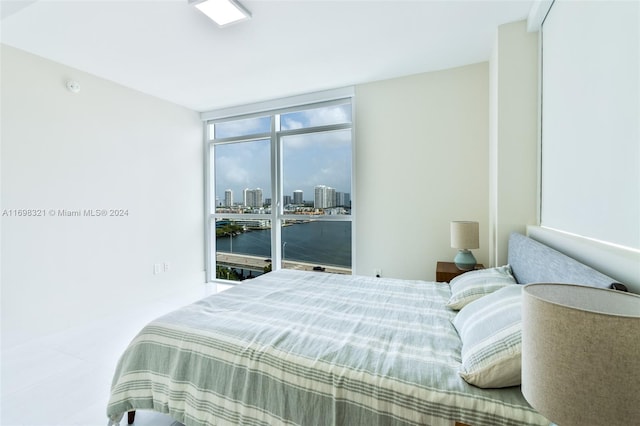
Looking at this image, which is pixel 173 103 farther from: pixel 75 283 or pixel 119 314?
pixel 119 314

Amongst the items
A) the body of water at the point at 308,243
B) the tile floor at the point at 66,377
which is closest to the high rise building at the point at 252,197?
the body of water at the point at 308,243

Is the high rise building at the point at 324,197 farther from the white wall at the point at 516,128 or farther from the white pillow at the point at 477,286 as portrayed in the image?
the white pillow at the point at 477,286

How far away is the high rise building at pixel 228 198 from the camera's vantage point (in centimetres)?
457

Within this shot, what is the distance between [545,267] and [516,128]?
1380 mm

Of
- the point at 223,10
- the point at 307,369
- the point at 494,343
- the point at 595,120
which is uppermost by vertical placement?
the point at 223,10

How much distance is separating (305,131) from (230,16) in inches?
73.0

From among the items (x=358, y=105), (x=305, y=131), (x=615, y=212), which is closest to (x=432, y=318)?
(x=615, y=212)

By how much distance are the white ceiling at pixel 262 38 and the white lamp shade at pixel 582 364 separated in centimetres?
231

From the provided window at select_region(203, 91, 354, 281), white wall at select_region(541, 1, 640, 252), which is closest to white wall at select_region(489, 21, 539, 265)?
white wall at select_region(541, 1, 640, 252)

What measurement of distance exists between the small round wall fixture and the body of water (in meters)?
2.56

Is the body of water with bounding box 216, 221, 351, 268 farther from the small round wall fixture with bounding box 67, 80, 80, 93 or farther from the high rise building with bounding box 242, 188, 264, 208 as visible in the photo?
the small round wall fixture with bounding box 67, 80, 80, 93

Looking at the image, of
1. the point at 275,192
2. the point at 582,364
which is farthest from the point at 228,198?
the point at 582,364

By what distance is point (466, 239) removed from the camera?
2.61 meters

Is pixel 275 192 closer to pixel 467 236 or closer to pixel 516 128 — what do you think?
pixel 467 236
